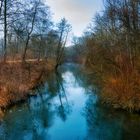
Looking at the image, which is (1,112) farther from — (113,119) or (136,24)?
(136,24)

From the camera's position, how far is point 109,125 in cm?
1495

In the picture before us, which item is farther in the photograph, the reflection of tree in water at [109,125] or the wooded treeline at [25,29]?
the wooded treeline at [25,29]

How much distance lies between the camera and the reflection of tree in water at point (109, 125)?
13336mm

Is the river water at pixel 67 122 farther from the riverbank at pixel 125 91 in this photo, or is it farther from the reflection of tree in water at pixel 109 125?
the riverbank at pixel 125 91

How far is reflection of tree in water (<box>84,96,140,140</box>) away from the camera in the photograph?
13.3 m

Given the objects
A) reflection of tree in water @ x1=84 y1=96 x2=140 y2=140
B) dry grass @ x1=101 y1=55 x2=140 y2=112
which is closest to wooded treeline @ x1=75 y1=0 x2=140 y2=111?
dry grass @ x1=101 y1=55 x2=140 y2=112

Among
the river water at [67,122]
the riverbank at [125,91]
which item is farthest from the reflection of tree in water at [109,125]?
the riverbank at [125,91]

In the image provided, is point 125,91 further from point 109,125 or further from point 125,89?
point 109,125

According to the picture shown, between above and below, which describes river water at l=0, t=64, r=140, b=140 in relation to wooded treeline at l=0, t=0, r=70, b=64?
below

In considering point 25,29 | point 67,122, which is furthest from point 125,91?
point 25,29

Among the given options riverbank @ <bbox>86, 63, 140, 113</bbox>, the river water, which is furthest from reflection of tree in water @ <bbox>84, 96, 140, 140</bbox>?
riverbank @ <bbox>86, 63, 140, 113</bbox>

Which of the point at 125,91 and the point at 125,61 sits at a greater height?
the point at 125,61

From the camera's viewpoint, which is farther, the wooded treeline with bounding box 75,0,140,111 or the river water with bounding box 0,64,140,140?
the wooded treeline with bounding box 75,0,140,111

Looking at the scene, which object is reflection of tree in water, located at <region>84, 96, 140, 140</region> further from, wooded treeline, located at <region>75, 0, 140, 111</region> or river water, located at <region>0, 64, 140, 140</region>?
wooded treeline, located at <region>75, 0, 140, 111</region>
